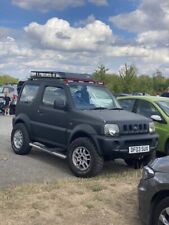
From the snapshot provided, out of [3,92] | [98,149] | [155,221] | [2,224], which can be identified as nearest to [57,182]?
[98,149]

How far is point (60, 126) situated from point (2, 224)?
4.05 meters

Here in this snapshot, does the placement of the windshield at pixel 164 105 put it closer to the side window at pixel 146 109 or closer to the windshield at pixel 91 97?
the side window at pixel 146 109

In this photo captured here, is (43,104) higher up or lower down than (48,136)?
higher up

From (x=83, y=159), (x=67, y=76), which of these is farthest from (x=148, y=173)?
(x=67, y=76)

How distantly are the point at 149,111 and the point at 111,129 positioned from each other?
8.74 ft

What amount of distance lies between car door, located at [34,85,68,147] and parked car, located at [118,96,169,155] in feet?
7.53

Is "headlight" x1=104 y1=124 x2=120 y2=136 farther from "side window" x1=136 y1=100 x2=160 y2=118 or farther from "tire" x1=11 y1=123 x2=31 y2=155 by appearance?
"tire" x1=11 y1=123 x2=31 y2=155

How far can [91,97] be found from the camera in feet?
31.2

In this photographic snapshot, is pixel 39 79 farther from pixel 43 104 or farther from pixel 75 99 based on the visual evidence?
pixel 75 99

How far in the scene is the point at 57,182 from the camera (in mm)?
7621

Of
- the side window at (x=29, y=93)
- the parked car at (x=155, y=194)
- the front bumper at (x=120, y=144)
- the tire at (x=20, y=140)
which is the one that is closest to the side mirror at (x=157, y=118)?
the front bumper at (x=120, y=144)

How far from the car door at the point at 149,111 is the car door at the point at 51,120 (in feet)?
7.79

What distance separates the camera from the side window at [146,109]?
420 inches

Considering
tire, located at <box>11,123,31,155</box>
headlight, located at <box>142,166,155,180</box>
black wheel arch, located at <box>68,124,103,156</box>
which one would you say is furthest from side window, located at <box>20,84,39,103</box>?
headlight, located at <box>142,166,155,180</box>
